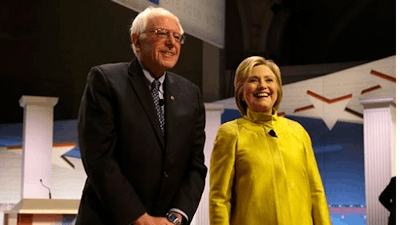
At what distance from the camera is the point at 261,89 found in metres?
2.64

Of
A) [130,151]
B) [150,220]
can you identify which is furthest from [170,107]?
[150,220]

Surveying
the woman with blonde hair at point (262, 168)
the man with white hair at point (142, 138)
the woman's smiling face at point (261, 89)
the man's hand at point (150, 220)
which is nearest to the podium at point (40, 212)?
the woman with blonde hair at point (262, 168)

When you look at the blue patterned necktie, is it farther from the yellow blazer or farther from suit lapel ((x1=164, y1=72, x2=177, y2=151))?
the yellow blazer

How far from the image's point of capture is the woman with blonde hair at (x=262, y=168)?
99.9 inches

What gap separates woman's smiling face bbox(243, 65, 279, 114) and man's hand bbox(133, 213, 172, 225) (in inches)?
33.2

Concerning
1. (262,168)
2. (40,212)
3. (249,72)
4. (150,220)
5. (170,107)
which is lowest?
(40,212)

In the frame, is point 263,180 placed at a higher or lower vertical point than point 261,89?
lower

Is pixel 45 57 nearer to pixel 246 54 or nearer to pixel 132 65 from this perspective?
pixel 246 54

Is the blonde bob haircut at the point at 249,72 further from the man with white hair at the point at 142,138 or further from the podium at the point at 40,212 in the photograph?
the podium at the point at 40,212

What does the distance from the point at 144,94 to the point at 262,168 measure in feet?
2.39

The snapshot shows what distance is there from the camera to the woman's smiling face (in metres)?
2.64

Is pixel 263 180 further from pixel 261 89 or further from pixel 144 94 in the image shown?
pixel 144 94

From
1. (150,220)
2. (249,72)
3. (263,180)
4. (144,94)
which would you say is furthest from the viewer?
(249,72)

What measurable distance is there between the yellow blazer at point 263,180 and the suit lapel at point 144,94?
594 mm
